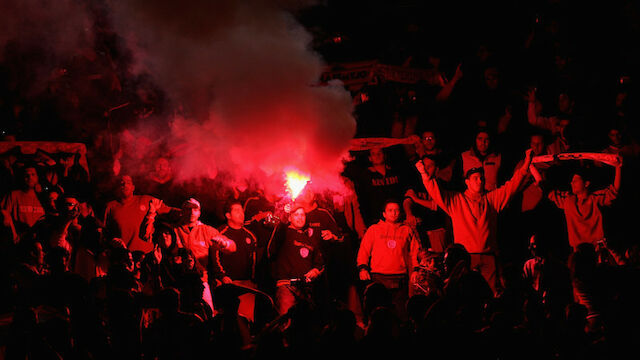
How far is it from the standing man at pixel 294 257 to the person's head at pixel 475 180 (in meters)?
2.13

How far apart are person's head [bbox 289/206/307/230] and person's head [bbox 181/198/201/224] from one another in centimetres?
122

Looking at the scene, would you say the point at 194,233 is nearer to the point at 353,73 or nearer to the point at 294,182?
the point at 294,182

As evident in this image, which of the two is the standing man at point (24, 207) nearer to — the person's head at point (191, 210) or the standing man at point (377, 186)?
the person's head at point (191, 210)

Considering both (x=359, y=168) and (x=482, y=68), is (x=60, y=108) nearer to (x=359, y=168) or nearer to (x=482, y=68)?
(x=359, y=168)

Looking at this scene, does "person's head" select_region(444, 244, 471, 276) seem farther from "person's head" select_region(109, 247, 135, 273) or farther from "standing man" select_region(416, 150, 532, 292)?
"person's head" select_region(109, 247, 135, 273)

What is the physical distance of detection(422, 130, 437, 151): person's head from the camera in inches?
342

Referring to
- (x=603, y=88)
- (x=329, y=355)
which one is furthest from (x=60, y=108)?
(x=603, y=88)

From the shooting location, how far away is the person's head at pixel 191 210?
25.5 feet

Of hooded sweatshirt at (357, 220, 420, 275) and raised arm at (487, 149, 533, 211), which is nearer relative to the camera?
raised arm at (487, 149, 533, 211)

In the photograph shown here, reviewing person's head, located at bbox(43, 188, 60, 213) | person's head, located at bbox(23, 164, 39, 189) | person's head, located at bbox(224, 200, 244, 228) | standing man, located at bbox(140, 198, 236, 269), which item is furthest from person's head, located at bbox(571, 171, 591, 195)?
person's head, located at bbox(23, 164, 39, 189)

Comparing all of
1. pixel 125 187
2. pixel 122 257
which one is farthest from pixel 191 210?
pixel 122 257

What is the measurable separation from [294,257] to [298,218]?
0.52m

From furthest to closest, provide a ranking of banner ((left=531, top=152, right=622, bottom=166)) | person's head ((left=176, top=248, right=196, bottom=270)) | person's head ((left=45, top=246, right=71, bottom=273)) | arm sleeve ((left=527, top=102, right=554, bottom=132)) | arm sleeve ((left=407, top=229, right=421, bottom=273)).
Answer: arm sleeve ((left=527, top=102, right=554, bottom=132)) → banner ((left=531, top=152, right=622, bottom=166)) → arm sleeve ((left=407, top=229, right=421, bottom=273)) → person's head ((left=176, top=248, right=196, bottom=270)) → person's head ((left=45, top=246, right=71, bottom=273))

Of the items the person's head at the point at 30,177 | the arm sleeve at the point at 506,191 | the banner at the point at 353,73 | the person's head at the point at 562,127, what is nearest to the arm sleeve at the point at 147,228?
the person's head at the point at 30,177
